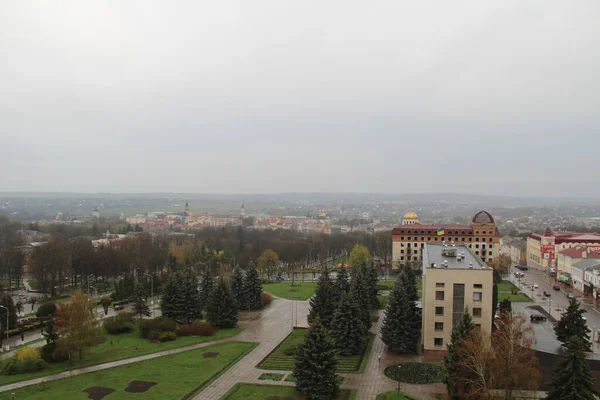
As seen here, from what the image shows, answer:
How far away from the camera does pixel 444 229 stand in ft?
251

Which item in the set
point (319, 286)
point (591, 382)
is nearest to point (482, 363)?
point (591, 382)

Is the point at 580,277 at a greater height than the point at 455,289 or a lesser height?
lesser

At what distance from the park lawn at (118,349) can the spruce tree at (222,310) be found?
76cm

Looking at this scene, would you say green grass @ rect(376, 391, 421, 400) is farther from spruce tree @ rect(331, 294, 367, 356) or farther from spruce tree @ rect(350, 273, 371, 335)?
spruce tree @ rect(350, 273, 371, 335)

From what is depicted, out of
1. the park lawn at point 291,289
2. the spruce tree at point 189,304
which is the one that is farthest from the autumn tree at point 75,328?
the park lawn at point 291,289

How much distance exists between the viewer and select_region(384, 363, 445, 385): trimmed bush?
88.5 ft

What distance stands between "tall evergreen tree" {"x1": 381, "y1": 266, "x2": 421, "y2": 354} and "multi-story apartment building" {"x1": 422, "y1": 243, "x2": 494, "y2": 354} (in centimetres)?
92

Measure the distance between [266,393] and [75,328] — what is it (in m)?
13.8

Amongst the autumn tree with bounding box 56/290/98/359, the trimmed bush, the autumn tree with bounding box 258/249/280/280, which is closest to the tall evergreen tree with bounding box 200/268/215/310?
the autumn tree with bounding box 56/290/98/359

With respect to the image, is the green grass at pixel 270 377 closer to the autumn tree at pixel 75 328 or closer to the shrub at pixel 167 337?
the shrub at pixel 167 337

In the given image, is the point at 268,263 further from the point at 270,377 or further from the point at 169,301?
the point at 270,377

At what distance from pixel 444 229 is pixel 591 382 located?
5720 centimetres

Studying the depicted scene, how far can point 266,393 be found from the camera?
25.2 metres

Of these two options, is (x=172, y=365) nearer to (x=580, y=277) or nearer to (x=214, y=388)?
(x=214, y=388)
